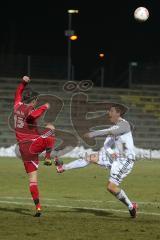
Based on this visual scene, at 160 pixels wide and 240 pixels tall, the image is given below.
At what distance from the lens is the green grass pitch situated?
A: 1068cm

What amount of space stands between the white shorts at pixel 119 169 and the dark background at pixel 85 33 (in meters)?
39.7

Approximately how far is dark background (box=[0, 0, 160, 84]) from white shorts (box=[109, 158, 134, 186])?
3971cm

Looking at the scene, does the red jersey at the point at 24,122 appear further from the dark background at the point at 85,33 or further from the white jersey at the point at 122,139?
the dark background at the point at 85,33

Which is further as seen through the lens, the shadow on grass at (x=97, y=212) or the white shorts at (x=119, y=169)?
the shadow on grass at (x=97, y=212)

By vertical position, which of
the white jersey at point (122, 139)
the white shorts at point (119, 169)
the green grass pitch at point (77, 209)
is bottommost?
the green grass pitch at point (77, 209)

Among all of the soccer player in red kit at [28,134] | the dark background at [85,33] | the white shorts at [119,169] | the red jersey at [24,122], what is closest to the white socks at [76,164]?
the soccer player in red kit at [28,134]

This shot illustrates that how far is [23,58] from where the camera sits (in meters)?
38.1

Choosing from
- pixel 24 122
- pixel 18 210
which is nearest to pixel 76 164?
pixel 24 122

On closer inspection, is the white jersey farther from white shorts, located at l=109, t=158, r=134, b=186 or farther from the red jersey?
the red jersey

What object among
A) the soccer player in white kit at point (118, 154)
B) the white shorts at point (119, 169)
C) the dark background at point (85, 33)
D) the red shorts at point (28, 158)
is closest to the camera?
the soccer player in white kit at point (118, 154)

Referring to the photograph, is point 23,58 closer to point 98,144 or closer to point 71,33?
point 71,33

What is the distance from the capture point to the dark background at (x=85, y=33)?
2158 inches

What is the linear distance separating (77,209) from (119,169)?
62.1 inches

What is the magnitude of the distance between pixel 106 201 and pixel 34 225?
4.20 m
